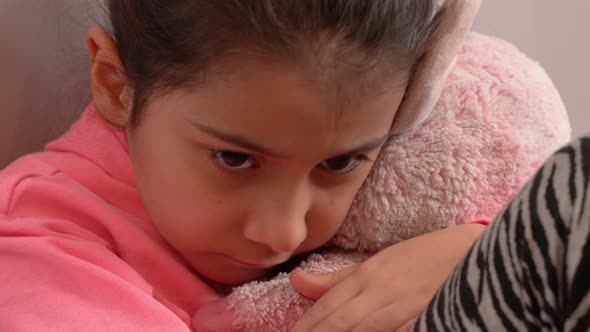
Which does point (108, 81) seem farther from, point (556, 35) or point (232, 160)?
point (556, 35)

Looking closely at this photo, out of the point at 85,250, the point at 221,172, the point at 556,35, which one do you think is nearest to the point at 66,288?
the point at 85,250

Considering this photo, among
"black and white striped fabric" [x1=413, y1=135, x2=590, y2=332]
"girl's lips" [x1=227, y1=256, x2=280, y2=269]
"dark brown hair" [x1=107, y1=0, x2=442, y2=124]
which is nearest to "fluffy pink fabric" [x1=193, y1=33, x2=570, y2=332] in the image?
"girl's lips" [x1=227, y1=256, x2=280, y2=269]

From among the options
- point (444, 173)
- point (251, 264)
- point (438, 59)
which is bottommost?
point (251, 264)

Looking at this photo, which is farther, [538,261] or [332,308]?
[332,308]

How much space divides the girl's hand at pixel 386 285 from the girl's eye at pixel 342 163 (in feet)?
0.28

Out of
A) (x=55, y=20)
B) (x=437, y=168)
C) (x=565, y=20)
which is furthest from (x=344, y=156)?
(x=565, y=20)

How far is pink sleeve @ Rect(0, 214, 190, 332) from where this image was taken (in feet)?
1.92

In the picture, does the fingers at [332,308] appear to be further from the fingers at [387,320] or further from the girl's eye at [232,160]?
the girl's eye at [232,160]

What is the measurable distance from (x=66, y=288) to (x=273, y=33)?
0.87 ft

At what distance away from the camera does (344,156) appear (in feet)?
2.17

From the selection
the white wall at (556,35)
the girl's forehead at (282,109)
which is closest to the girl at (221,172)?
the girl's forehead at (282,109)

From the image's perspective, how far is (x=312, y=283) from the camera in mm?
677

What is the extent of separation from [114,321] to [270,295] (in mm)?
151

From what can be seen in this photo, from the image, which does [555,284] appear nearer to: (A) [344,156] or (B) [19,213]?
(A) [344,156]
